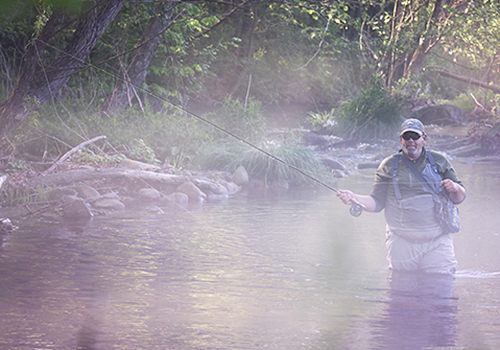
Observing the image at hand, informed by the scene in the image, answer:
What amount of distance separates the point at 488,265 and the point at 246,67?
57.4ft

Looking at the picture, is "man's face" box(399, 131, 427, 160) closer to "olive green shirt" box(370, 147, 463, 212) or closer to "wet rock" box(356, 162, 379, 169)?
"olive green shirt" box(370, 147, 463, 212)

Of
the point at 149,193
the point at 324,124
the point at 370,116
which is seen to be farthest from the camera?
the point at 324,124

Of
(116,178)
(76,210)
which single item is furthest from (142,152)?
(76,210)

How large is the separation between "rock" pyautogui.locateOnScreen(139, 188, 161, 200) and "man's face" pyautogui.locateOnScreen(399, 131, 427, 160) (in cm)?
539

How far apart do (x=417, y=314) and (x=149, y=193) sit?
19.2ft

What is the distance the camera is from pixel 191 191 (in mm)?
10211

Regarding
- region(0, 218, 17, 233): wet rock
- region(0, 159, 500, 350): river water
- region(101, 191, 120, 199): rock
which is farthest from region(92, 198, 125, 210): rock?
region(0, 218, 17, 233): wet rock

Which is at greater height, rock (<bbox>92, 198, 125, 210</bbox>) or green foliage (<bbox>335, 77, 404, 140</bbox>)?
green foliage (<bbox>335, 77, 404, 140</bbox>)

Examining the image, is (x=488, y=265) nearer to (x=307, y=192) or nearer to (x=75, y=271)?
(x=75, y=271)

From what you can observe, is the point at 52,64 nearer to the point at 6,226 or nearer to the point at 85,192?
the point at 85,192

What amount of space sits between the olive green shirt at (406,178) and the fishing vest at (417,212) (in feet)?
0.09

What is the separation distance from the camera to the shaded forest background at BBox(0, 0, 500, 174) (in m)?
8.59

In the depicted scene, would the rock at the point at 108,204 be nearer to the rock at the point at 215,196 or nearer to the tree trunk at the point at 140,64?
the rock at the point at 215,196

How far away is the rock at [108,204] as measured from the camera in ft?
29.1
